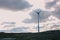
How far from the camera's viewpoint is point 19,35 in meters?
37.0

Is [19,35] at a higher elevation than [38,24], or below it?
below

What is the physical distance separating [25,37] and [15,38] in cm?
223

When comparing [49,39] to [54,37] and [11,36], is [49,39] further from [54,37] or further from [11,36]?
[11,36]

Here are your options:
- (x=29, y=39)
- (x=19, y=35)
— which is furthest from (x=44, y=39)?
(x=19, y=35)

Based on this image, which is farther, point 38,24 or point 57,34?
point 38,24

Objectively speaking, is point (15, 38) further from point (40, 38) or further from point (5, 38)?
point (40, 38)

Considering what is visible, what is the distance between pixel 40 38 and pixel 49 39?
6.43 ft

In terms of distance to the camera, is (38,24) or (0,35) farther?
(38,24)

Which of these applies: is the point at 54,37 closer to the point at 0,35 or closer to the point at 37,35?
the point at 37,35

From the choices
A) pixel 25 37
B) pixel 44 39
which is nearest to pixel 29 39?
pixel 25 37

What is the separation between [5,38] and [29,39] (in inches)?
205

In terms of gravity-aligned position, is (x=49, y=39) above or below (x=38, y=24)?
below

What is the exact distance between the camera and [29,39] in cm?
3631

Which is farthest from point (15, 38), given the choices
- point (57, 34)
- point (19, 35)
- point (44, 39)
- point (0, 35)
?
point (57, 34)
